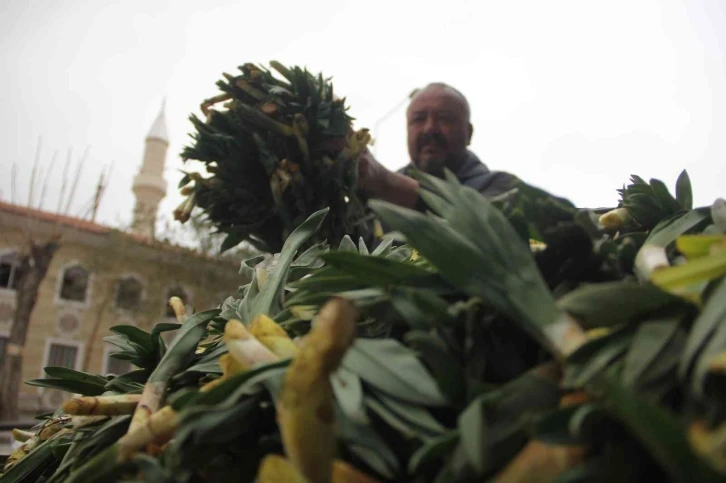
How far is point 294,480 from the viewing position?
29cm

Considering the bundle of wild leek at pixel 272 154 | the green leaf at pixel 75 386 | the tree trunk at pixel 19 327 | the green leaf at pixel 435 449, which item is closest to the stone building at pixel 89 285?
the tree trunk at pixel 19 327

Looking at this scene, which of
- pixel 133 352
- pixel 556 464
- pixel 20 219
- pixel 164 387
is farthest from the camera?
pixel 20 219

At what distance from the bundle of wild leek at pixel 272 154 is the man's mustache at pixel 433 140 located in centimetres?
54

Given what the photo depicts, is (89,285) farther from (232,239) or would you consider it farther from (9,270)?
(232,239)

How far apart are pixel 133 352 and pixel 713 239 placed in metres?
0.50

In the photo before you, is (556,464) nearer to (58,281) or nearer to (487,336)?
(487,336)

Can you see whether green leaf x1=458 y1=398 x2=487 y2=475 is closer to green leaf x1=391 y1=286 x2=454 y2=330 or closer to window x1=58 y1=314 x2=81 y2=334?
green leaf x1=391 y1=286 x2=454 y2=330

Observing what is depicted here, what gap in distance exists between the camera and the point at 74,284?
10.7 metres

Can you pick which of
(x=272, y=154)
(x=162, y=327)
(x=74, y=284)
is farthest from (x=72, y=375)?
(x=74, y=284)

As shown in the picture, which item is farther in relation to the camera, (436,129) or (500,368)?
(436,129)

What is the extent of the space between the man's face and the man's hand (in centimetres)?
29

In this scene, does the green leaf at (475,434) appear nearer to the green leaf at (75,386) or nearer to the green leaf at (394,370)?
the green leaf at (394,370)

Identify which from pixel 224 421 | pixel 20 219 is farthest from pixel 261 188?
pixel 20 219

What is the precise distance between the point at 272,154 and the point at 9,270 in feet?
36.5
